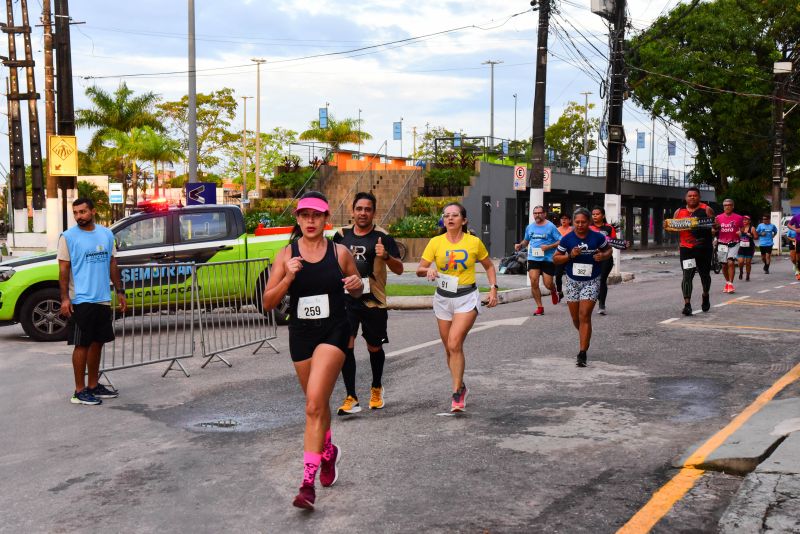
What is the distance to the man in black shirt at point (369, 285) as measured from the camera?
23.7ft

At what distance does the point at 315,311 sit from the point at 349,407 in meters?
2.35

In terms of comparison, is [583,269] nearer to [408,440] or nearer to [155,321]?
[408,440]

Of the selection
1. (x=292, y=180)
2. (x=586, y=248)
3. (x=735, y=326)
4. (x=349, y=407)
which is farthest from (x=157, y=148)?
(x=349, y=407)

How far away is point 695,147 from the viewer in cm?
5097

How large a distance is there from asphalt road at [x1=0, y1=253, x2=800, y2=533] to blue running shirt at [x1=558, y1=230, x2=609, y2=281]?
1.01 meters

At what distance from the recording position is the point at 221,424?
23.7ft

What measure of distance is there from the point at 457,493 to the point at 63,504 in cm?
233

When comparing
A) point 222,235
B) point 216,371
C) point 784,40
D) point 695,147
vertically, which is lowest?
point 216,371

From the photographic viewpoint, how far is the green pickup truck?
40.1 ft

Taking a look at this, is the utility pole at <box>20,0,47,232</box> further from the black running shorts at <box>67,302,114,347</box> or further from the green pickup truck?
the black running shorts at <box>67,302,114,347</box>

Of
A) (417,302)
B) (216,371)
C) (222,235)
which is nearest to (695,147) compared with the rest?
(417,302)

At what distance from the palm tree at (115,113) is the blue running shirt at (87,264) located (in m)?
53.2

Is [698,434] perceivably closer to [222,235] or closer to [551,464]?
[551,464]

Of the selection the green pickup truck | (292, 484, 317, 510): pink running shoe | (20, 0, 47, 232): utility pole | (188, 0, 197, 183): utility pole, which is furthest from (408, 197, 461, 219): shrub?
(292, 484, 317, 510): pink running shoe
